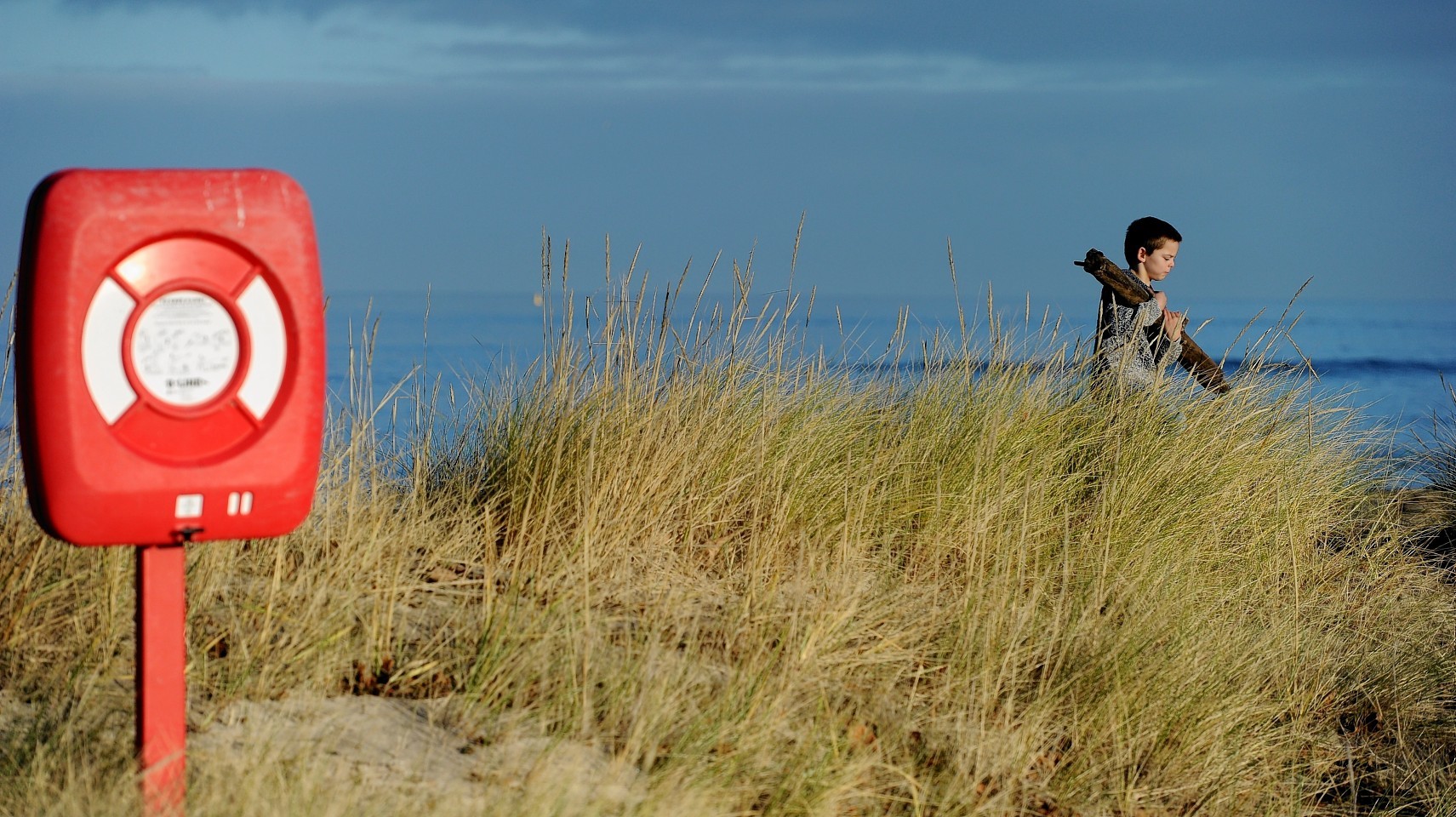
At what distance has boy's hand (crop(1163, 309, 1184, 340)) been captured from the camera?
5.98 meters

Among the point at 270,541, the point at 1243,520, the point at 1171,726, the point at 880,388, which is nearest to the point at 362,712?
the point at 270,541

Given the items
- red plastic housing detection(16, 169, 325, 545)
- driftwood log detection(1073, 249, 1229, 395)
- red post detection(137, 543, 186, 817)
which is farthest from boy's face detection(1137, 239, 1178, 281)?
red post detection(137, 543, 186, 817)

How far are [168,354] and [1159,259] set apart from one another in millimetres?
5328

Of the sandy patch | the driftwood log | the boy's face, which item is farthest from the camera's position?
the boy's face

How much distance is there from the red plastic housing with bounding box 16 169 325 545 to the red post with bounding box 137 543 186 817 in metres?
0.08

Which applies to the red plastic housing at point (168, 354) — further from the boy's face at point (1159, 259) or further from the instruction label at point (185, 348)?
the boy's face at point (1159, 259)

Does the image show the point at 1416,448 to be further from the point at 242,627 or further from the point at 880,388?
the point at 242,627

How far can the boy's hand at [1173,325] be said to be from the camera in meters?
5.98

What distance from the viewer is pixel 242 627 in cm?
302

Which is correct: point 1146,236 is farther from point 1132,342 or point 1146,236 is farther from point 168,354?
point 168,354

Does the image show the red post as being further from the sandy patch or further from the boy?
the boy

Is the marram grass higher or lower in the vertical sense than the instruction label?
lower

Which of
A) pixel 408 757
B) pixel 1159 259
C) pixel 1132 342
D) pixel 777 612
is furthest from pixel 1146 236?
pixel 408 757

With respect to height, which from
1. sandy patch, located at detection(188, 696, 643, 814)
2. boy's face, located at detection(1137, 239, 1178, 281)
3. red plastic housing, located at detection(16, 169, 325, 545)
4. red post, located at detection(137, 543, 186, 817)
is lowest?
sandy patch, located at detection(188, 696, 643, 814)
